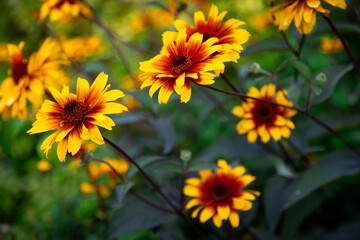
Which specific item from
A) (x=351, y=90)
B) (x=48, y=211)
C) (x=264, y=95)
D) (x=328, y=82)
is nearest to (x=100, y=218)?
(x=48, y=211)

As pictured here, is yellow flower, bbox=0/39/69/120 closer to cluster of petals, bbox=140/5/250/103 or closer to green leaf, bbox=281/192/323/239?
cluster of petals, bbox=140/5/250/103

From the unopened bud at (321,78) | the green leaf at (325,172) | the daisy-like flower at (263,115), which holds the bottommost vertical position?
the green leaf at (325,172)

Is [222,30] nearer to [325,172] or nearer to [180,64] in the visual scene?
[180,64]

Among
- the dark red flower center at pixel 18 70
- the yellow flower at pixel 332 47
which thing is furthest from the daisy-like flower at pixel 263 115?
the yellow flower at pixel 332 47

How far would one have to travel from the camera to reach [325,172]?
38.4 inches

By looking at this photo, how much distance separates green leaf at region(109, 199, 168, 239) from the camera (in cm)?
96

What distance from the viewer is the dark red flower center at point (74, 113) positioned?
0.72m

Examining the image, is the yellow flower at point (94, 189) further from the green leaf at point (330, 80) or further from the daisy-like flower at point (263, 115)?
the green leaf at point (330, 80)

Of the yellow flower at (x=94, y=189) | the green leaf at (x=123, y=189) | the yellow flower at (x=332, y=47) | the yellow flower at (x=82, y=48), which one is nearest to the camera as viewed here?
the green leaf at (x=123, y=189)

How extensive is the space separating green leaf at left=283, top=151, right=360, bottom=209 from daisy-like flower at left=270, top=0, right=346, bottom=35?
0.44m

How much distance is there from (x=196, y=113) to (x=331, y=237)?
1171 mm

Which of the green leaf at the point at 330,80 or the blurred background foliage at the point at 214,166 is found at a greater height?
the green leaf at the point at 330,80

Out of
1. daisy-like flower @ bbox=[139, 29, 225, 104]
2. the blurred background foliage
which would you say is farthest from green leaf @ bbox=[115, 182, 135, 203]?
daisy-like flower @ bbox=[139, 29, 225, 104]

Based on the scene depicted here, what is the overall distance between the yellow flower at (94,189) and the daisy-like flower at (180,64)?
2.30ft
